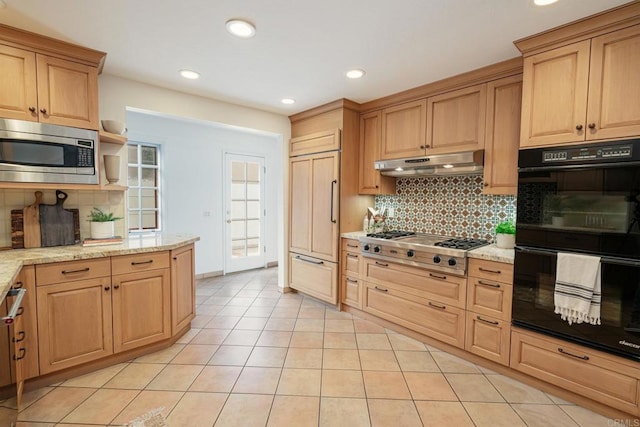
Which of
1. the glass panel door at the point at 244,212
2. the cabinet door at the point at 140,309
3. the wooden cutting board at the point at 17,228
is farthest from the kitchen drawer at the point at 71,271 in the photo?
the glass panel door at the point at 244,212

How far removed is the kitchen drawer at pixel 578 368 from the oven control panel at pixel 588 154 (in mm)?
1187

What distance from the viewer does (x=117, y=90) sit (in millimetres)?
2764

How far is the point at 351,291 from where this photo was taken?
3391 mm

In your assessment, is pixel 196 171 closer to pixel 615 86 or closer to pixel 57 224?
pixel 57 224

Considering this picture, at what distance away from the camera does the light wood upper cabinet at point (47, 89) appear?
2064mm

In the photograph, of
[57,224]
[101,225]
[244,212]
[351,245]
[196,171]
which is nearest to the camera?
[57,224]

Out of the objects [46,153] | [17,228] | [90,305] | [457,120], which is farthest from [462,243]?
[17,228]

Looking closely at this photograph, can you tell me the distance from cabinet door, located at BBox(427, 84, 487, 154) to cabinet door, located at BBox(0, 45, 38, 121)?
324 centimetres

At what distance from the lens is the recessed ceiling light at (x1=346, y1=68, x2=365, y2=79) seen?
2600 mm

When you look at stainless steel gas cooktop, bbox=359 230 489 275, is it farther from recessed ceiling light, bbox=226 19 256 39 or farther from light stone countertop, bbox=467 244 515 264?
recessed ceiling light, bbox=226 19 256 39

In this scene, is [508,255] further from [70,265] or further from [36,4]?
[36,4]

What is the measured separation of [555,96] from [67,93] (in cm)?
352

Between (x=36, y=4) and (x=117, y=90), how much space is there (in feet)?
3.37

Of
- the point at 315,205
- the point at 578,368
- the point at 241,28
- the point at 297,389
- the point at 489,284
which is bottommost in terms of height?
the point at 297,389
